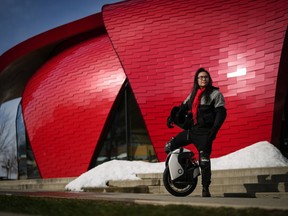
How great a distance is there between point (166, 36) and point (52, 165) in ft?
23.2

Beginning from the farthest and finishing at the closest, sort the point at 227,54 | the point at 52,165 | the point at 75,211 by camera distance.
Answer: the point at 52,165 < the point at 227,54 < the point at 75,211

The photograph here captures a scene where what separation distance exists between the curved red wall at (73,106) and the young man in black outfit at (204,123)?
883 cm

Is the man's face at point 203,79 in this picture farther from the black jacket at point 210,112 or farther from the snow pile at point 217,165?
the snow pile at point 217,165

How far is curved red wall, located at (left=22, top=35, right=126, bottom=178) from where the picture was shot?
13.7 meters

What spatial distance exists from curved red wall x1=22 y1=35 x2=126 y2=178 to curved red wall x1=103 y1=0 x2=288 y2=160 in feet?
3.97

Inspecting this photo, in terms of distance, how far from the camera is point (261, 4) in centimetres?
1155

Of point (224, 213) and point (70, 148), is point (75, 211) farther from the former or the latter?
point (70, 148)

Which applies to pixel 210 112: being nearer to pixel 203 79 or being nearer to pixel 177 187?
pixel 203 79

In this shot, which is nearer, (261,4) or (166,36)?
(261,4)

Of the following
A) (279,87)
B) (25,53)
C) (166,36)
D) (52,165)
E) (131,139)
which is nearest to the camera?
(279,87)

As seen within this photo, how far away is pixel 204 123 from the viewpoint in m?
4.48

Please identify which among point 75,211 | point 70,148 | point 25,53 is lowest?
point 75,211

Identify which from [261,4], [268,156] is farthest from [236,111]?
[261,4]

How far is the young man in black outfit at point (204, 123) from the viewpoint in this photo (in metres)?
4.42
